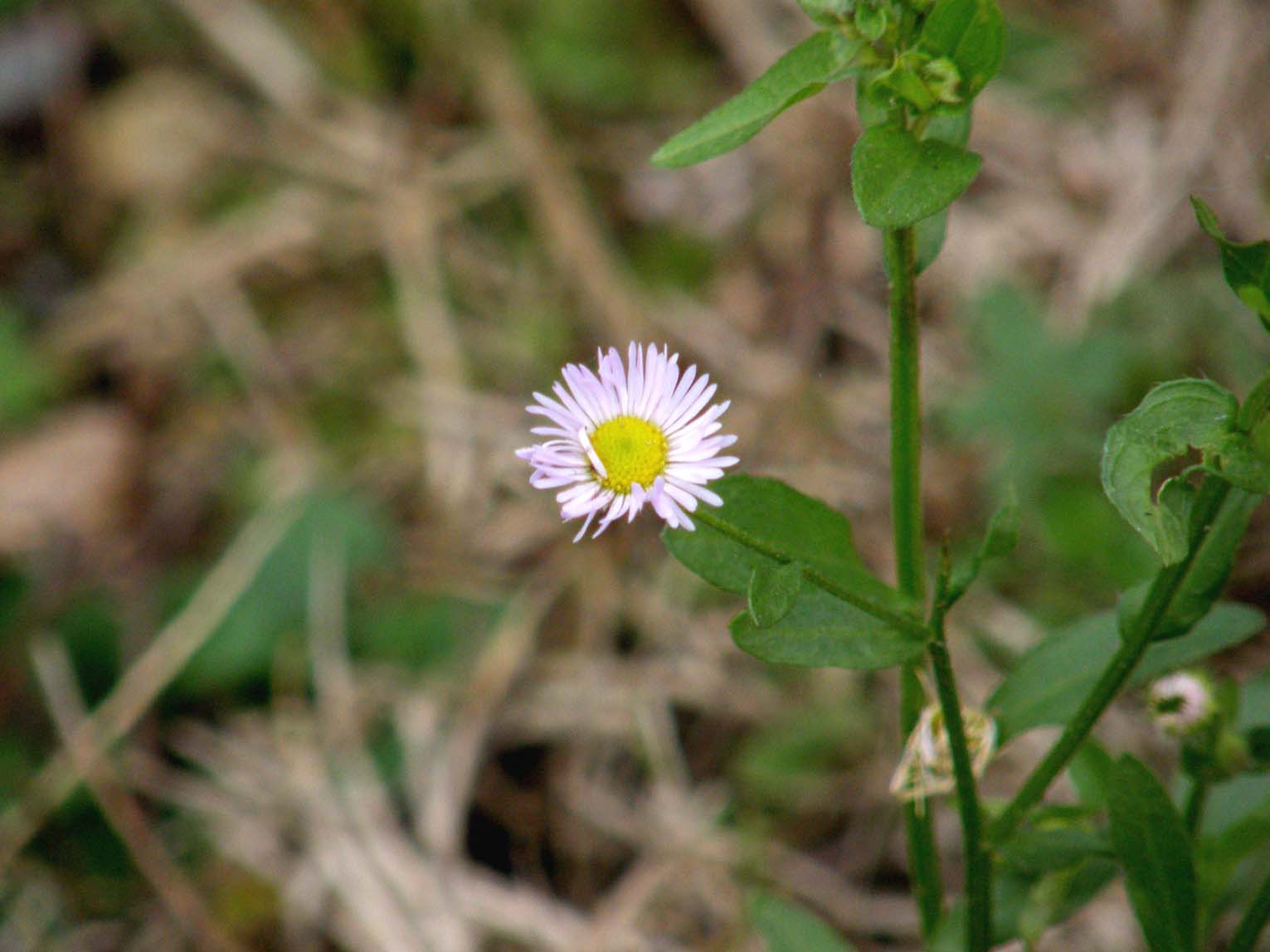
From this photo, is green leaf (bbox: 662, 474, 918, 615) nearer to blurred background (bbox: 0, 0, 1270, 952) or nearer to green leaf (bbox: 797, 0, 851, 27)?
green leaf (bbox: 797, 0, 851, 27)

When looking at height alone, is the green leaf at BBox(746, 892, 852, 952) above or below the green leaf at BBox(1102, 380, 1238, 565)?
below

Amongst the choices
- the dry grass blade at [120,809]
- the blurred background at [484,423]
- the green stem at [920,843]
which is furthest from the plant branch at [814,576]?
the dry grass blade at [120,809]

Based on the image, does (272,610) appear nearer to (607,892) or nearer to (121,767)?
(121,767)

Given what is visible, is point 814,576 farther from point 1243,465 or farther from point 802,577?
point 1243,465

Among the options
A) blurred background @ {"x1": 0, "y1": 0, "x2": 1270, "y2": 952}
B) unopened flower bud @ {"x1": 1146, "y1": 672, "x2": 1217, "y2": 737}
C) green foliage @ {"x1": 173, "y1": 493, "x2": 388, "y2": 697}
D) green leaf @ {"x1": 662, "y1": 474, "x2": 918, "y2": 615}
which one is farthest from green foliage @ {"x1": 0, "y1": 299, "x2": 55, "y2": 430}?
unopened flower bud @ {"x1": 1146, "y1": 672, "x2": 1217, "y2": 737}

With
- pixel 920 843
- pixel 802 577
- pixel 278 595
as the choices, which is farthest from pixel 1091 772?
Answer: pixel 278 595

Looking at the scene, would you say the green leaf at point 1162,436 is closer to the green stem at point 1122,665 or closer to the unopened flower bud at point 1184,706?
the green stem at point 1122,665
